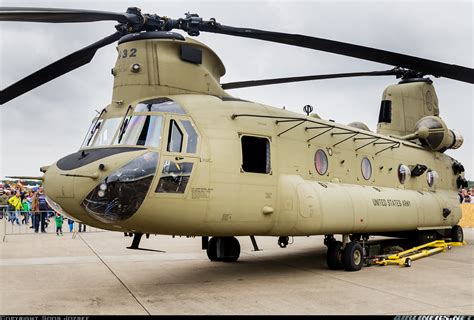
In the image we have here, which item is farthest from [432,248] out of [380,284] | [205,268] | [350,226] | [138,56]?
[138,56]

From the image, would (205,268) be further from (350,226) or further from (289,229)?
(350,226)

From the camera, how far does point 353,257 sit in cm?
1098

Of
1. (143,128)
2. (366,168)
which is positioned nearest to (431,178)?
(366,168)

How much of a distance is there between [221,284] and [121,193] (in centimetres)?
289

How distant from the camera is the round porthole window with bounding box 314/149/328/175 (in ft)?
36.6

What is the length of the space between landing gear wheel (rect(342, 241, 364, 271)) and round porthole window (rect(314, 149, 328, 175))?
181cm

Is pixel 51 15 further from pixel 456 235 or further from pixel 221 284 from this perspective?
pixel 456 235

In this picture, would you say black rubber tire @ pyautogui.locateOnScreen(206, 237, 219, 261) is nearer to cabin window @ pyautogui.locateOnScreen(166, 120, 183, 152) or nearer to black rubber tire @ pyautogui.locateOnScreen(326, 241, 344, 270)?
black rubber tire @ pyautogui.locateOnScreen(326, 241, 344, 270)

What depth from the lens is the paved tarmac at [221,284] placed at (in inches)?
290

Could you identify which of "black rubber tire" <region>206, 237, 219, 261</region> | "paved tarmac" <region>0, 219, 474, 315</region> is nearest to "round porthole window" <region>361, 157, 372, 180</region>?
"paved tarmac" <region>0, 219, 474, 315</region>

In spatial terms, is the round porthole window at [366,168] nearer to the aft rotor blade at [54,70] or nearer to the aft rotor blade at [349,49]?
the aft rotor blade at [349,49]

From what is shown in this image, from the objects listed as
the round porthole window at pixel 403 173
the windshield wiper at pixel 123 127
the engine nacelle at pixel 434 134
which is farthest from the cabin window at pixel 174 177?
the engine nacelle at pixel 434 134

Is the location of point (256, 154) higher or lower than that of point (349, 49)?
lower

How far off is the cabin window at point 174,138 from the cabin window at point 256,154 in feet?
4.96
